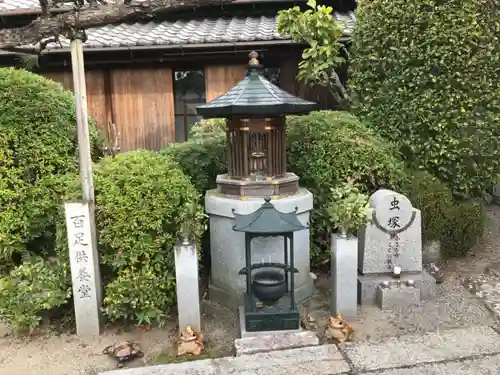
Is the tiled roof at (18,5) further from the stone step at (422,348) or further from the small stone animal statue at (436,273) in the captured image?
the stone step at (422,348)

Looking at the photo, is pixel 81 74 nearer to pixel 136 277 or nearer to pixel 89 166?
pixel 89 166

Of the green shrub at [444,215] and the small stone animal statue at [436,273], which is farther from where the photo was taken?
the green shrub at [444,215]

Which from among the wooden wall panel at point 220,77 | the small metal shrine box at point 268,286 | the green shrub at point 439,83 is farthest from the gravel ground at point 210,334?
the wooden wall panel at point 220,77

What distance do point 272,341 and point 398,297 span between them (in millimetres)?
2318

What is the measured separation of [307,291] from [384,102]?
4121mm

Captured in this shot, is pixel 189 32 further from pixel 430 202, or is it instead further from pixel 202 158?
pixel 430 202

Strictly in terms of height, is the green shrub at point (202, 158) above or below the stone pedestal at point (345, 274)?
above

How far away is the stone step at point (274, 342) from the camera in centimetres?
539

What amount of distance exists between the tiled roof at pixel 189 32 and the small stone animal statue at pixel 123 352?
22.0 ft

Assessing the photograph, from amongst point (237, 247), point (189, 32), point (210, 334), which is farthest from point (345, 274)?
point (189, 32)

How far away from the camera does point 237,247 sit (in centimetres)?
663

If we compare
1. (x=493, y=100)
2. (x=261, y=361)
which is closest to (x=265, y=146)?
(x=261, y=361)

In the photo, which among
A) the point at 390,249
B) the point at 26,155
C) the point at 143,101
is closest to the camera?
the point at 26,155

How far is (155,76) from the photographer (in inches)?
398
